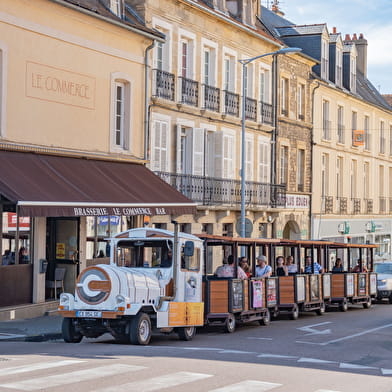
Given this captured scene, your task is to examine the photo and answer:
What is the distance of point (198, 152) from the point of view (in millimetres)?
30172

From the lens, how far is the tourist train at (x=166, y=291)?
15906 millimetres

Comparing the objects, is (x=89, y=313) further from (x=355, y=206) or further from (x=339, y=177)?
(x=355, y=206)

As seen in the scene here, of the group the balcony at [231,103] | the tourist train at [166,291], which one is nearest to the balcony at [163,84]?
the balcony at [231,103]

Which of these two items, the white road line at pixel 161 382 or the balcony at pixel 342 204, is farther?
the balcony at pixel 342 204

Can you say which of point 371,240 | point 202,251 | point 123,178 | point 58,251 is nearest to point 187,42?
point 123,178

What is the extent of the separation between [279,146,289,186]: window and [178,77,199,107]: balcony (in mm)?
8577

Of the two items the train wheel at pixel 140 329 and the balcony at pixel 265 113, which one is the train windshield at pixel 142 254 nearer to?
the train wheel at pixel 140 329

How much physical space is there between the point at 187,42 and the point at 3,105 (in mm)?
10503

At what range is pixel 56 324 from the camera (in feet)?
65.3

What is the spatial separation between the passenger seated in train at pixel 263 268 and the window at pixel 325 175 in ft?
65.8

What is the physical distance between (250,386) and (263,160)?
2481cm

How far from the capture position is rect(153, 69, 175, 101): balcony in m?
27.2

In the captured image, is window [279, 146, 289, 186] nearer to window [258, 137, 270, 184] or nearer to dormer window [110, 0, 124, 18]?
window [258, 137, 270, 184]

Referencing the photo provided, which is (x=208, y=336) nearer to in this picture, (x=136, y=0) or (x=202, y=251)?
(x=202, y=251)
